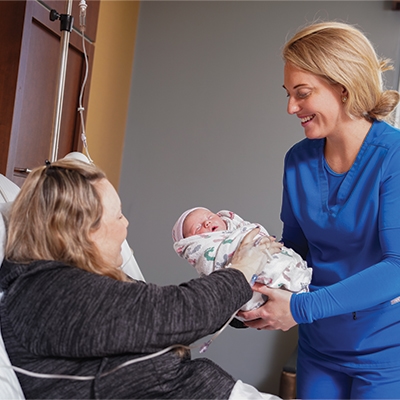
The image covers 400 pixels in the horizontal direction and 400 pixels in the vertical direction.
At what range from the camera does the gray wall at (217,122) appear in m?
3.40

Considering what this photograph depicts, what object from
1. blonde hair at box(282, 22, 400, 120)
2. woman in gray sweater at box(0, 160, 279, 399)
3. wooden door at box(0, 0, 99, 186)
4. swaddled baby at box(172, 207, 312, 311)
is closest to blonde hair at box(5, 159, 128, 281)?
woman in gray sweater at box(0, 160, 279, 399)

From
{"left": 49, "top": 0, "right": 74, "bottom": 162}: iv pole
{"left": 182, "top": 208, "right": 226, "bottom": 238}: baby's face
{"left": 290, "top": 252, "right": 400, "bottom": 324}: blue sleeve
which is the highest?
{"left": 49, "top": 0, "right": 74, "bottom": 162}: iv pole

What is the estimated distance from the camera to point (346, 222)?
145 cm

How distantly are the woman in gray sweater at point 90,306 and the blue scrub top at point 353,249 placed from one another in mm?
290

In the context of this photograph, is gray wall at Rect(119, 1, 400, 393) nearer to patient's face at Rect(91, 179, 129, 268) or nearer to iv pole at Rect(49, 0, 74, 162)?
iv pole at Rect(49, 0, 74, 162)

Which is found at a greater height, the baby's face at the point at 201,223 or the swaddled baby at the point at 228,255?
the baby's face at the point at 201,223

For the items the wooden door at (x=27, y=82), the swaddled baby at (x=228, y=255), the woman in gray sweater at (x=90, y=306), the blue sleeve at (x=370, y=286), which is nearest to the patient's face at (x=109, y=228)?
the woman in gray sweater at (x=90, y=306)

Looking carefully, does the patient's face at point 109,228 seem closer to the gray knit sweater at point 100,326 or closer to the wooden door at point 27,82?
the gray knit sweater at point 100,326

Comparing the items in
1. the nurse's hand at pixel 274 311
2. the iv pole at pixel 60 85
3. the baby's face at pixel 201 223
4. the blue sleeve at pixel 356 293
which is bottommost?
the nurse's hand at pixel 274 311

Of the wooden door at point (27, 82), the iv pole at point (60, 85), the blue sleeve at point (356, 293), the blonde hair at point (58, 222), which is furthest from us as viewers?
the wooden door at point (27, 82)

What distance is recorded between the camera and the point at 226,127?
3518mm

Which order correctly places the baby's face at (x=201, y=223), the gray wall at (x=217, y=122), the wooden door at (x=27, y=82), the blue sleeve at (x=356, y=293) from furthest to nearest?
the gray wall at (x=217, y=122) < the wooden door at (x=27, y=82) < the baby's face at (x=201, y=223) < the blue sleeve at (x=356, y=293)

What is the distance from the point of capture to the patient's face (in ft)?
3.88

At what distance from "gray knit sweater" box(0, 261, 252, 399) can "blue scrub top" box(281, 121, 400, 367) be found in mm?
345
